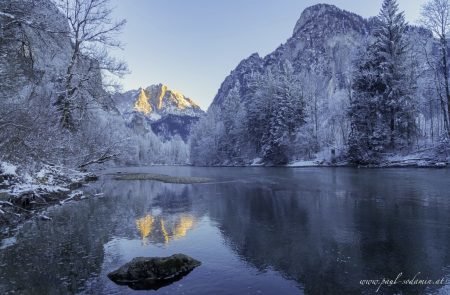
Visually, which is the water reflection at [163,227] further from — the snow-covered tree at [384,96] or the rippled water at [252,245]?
the snow-covered tree at [384,96]

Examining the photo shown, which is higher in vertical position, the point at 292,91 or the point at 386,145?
the point at 292,91

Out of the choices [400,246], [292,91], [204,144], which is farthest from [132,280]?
[204,144]

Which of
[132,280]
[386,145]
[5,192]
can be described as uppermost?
[386,145]

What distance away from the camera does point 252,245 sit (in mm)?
9805

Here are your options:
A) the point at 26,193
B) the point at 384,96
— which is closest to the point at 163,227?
the point at 26,193

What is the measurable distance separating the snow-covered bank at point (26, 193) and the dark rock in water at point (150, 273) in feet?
18.6

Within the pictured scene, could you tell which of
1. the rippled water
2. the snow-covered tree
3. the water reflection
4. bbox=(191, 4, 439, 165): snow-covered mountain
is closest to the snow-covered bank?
the rippled water

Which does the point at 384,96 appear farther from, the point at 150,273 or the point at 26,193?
the point at 150,273

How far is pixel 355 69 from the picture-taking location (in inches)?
1865

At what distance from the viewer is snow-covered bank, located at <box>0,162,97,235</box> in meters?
13.2

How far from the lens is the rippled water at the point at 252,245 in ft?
23.0

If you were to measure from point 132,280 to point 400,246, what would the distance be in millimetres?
6785

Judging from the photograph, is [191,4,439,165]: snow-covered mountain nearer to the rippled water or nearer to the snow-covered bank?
the rippled water

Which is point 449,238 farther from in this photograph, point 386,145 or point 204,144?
point 204,144
